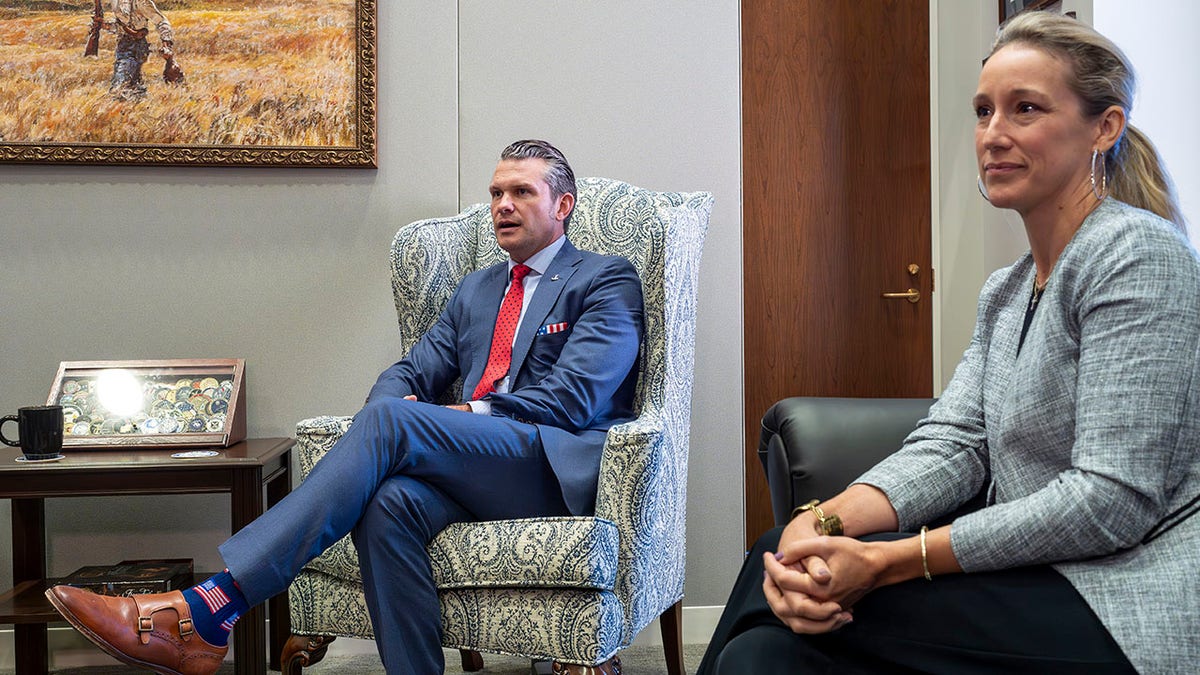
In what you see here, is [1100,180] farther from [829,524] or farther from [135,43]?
[135,43]

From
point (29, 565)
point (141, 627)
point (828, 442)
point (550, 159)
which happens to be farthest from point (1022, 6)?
point (29, 565)

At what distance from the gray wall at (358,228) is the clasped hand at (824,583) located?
178 centimetres

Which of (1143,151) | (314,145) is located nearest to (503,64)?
(314,145)

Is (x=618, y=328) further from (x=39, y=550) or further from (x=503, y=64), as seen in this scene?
(x=39, y=550)

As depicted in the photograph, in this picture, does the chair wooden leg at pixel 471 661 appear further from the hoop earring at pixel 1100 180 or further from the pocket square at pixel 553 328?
the hoop earring at pixel 1100 180

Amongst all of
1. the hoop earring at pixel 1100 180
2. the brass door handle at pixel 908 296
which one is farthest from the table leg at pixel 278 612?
the hoop earring at pixel 1100 180

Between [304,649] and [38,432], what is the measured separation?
33.7 inches

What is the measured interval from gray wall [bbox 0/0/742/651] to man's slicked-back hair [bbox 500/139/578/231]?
1.07 feet

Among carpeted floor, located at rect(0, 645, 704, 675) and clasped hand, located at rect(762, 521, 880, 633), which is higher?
clasped hand, located at rect(762, 521, 880, 633)

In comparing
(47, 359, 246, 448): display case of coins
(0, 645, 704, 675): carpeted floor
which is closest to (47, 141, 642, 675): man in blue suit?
(47, 359, 246, 448): display case of coins

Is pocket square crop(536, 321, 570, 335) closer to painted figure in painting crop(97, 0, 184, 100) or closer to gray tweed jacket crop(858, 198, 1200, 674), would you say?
painted figure in painting crop(97, 0, 184, 100)

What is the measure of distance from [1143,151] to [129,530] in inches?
106

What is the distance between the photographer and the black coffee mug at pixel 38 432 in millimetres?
2525

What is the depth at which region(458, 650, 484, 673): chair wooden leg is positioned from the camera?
9.30ft
